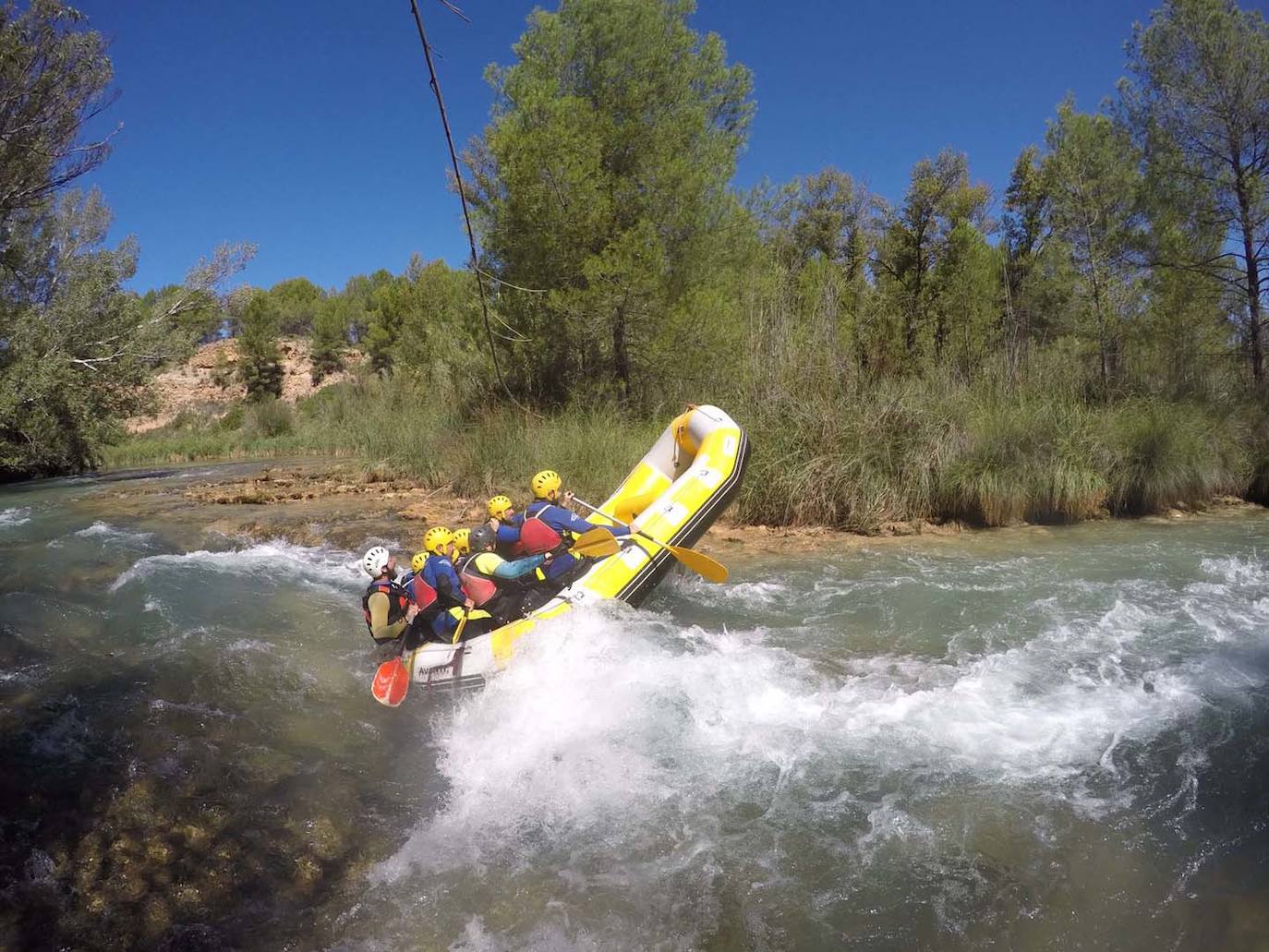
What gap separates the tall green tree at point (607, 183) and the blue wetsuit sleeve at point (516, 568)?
6.87m

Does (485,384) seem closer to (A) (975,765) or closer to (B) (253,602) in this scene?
(B) (253,602)

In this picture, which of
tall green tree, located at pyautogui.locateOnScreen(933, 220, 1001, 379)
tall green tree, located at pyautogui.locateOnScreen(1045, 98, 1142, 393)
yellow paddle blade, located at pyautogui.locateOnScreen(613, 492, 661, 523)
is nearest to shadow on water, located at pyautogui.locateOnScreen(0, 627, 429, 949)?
yellow paddle blade, located at pyautogui.locateOnScreen(613, 492, 661, 523)

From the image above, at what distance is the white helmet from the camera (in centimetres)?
514

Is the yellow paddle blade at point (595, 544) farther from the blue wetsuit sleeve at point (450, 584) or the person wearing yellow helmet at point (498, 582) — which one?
the blue wetsuit sleeve at point (450, 584)

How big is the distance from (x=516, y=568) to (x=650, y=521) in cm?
121

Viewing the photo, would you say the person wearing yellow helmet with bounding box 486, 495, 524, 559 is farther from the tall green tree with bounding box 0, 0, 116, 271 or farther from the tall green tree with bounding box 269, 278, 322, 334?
the tall green tree with bounding box 269, 278, 322, 334

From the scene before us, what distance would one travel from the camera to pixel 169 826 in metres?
3.55

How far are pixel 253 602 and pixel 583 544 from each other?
10.9ft

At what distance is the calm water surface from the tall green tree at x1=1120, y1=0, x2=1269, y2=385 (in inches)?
258

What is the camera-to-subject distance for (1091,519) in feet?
30.4

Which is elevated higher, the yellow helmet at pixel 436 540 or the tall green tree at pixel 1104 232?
the tall green tree at pixel 1104 232

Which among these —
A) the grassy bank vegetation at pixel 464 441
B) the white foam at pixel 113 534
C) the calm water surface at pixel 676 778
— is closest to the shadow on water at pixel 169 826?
the calm water surface at pixel 676 778

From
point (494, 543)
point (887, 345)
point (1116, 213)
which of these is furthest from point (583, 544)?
point (1116, 213)

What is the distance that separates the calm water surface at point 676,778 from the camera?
2957 mm
